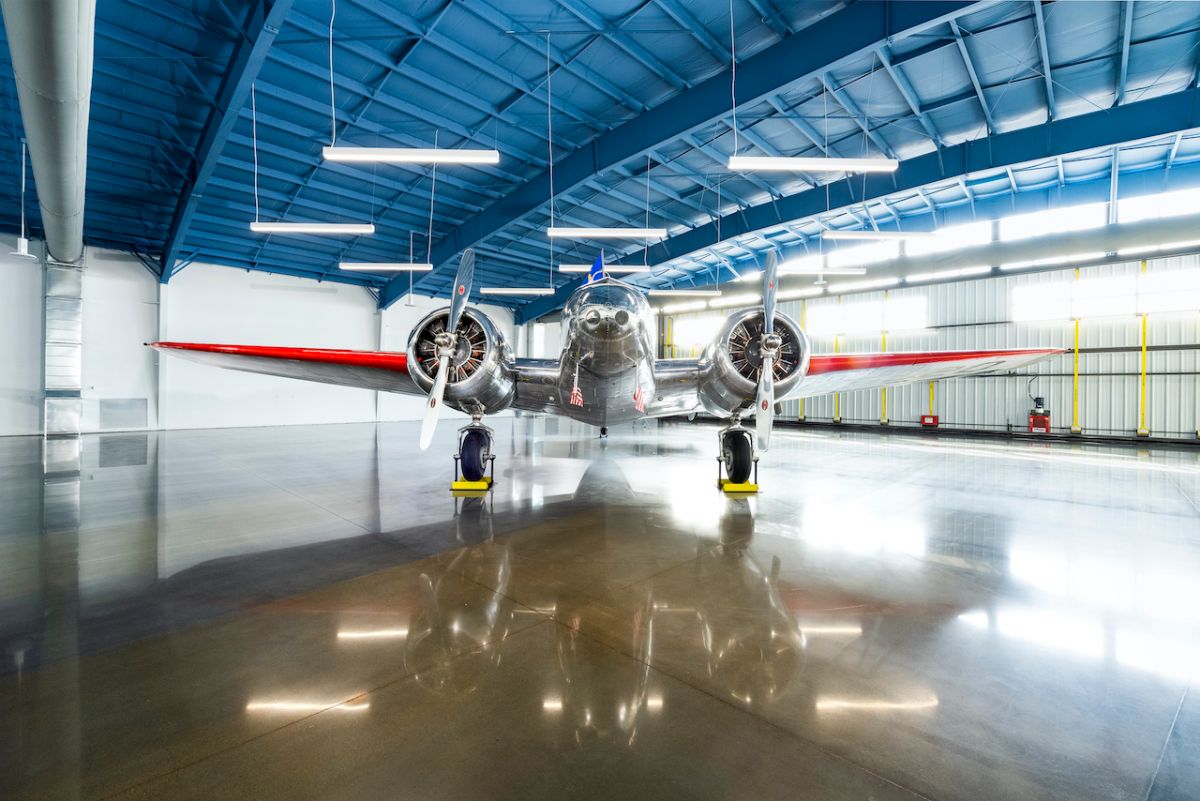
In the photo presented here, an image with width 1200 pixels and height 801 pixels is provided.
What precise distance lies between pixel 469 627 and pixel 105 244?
25.2 m

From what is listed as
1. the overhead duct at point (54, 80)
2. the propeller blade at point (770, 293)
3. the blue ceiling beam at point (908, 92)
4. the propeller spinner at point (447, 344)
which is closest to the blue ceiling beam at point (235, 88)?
the overhead duct at point (54, 80)

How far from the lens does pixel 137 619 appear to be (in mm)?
3584

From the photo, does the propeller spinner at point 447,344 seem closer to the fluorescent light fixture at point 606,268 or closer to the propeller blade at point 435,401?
the propeller blade at point 435,401

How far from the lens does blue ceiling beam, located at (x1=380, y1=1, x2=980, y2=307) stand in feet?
25.7

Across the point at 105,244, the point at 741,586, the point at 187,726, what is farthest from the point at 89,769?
the point at 105,244

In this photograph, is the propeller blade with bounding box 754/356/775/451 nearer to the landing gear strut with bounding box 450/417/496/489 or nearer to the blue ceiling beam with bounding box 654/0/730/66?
the landing gear strut with bounding box 450/417/496/489

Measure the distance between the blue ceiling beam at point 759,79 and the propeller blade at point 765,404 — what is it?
607 cm

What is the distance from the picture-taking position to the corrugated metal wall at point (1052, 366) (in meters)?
17.0

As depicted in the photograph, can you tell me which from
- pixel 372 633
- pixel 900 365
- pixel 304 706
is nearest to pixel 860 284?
pixel 900 365

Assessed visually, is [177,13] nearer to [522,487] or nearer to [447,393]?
[447,393]

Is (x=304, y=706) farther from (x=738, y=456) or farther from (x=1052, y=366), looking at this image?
(x=1052, y=366)

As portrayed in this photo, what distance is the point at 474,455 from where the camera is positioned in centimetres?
836

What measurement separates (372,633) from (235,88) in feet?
36.2

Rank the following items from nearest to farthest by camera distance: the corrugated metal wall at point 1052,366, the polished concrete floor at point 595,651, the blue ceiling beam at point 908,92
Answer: the polished concrete floor at point 595,651
the blue ceiling beam at point 908,92
the corrugated metal wall at point 1052,366
